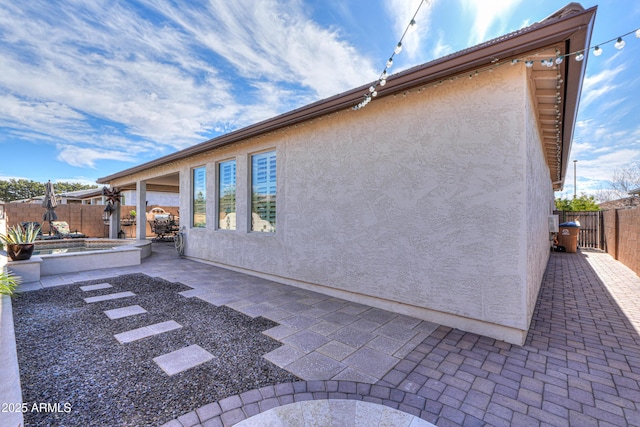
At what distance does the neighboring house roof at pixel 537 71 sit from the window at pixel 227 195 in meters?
1.82

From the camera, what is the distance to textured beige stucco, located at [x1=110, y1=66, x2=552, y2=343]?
10.6 ft

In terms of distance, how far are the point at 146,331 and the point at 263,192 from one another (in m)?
3.65

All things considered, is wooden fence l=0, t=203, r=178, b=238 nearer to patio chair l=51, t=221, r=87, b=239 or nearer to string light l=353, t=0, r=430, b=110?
patio chair l=51, t=221, r=87, b=239

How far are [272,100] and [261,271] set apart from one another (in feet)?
23.4

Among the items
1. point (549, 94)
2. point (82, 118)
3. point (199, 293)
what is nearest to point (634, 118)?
point (549, 94)

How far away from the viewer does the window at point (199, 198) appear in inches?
319

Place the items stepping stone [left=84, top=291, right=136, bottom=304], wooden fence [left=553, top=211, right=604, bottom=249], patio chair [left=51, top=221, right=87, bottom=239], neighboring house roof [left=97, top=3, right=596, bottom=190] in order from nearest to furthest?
neighboring house roof [left=97, top=3, right=596, bottom=190] < stepping stone [left=84, top=291, right=136, bottom=304] < patio chair [left=51, top=221, right=87, bottom=239] < wooden fence [left=553, top=211, right=604, bottom=249]

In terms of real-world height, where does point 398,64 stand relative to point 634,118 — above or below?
below

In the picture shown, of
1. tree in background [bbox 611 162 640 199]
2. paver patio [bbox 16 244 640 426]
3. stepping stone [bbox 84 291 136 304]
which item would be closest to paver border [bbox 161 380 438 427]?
paver patio [bbox 16 244 640 426]

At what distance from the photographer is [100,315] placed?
3955 mm

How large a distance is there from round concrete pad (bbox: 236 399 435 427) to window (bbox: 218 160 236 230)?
5.54 meters

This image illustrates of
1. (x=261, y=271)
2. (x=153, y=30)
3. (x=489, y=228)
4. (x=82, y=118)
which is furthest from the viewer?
(x=82, y=118)

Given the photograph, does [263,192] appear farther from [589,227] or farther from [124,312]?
[589,227]

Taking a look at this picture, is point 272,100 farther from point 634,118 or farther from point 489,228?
point 634,118
